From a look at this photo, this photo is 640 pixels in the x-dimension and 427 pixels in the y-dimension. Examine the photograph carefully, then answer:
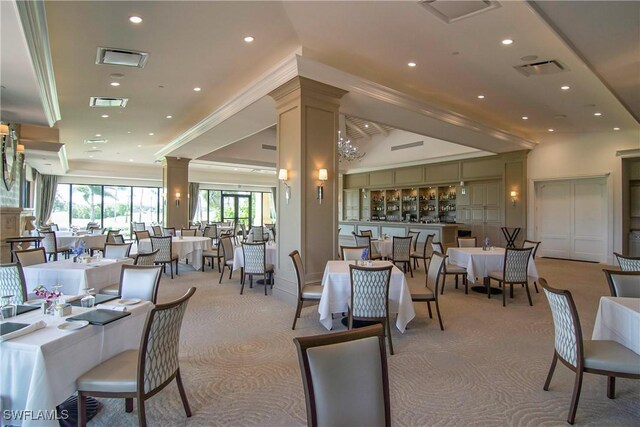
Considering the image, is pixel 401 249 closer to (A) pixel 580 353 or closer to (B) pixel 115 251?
(A) pixel 580 353

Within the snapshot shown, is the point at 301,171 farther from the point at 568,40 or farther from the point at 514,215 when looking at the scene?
the point at 514,215

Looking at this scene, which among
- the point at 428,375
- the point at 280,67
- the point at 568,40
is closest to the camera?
the point at 428,375

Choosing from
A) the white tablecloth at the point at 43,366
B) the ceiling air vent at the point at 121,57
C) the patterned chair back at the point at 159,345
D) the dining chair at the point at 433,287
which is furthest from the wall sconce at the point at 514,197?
the white tablecloth at the point at 43,366

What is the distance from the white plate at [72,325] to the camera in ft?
6.93

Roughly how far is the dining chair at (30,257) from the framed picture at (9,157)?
6.64 ft

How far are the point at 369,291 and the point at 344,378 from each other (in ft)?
6.86

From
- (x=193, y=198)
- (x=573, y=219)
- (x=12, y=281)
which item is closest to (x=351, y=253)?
(x=12, y=281)

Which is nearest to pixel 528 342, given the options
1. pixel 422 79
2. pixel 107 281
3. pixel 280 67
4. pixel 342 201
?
pixel 422 79

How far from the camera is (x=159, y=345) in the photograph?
215 centimetres

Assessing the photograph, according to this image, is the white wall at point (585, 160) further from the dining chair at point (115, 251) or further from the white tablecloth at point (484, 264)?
the dining chair at point (115, 251)

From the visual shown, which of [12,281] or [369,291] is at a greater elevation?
[12,281]

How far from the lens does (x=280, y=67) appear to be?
5207mm

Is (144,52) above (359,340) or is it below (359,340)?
above

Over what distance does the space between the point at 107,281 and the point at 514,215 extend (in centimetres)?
1099
